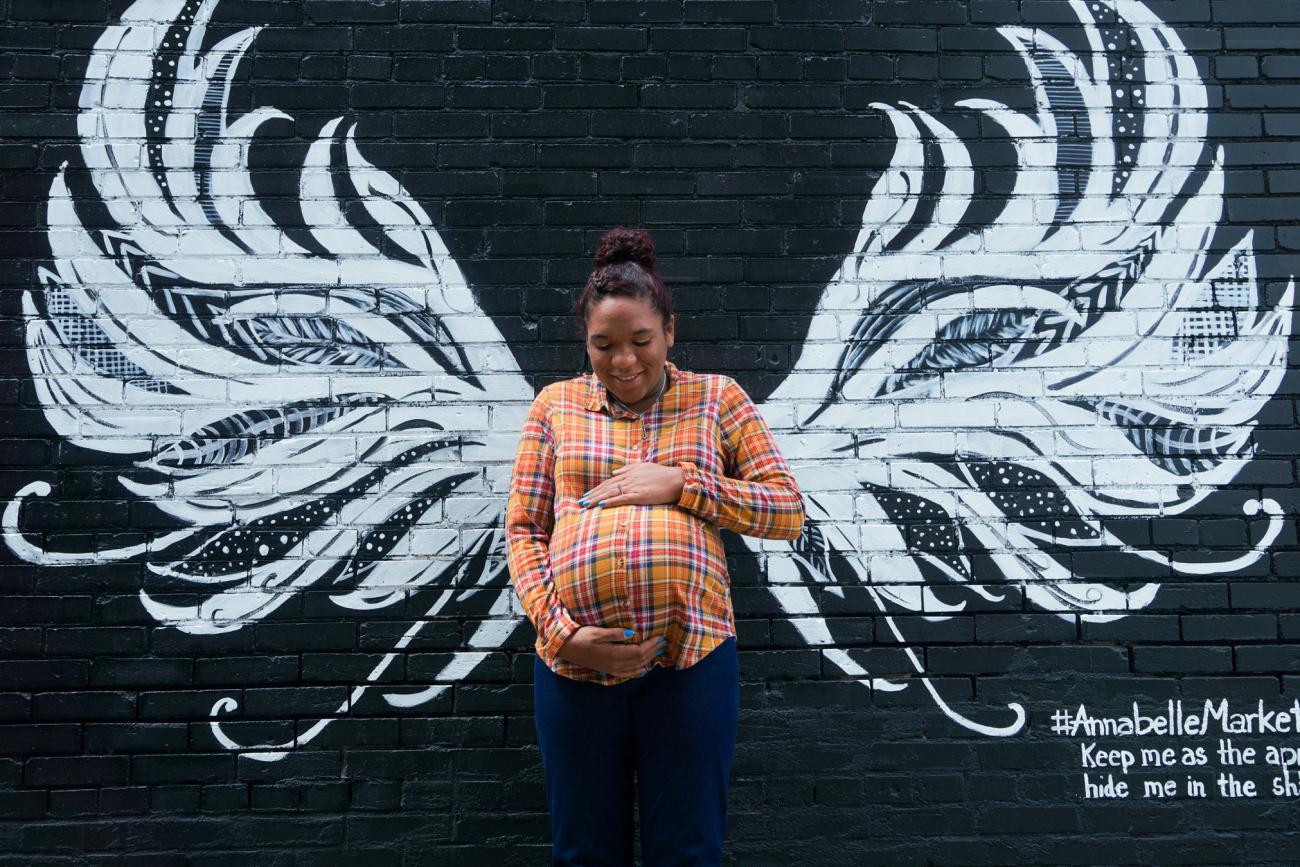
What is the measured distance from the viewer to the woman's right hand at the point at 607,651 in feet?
6.59

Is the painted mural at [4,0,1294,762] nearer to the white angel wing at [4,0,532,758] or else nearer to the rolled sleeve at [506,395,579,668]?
the white angel wing at [4,0,532,758]

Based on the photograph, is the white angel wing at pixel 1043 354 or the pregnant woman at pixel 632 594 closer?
the pregnant woman at pixel 632 594

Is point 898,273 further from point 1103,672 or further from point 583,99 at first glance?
point 1103,672

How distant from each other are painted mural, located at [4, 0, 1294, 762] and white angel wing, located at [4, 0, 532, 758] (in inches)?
0.4

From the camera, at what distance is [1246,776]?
3.06 meters

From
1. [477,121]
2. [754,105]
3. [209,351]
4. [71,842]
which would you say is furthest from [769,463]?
[71,842]

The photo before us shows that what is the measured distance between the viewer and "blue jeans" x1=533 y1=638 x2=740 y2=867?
208 centimetres

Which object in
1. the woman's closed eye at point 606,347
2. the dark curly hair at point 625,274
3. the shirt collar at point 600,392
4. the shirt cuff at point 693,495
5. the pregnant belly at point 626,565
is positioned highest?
the dark curly hair at point 625,274

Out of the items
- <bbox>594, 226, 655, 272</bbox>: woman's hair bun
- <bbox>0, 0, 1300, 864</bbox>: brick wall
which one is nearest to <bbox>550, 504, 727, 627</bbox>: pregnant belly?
<bbox>594, 226, 655, 272</bbox>: woman's hair bun

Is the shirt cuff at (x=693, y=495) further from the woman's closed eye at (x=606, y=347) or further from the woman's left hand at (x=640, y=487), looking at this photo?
Result: the woman's closed eye at (x=606, y=347)

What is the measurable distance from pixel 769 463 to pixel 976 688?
1.36m

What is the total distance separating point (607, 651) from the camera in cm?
201

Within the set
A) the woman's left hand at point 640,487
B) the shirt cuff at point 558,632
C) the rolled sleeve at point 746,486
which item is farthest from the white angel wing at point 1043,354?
the shirt cuff at point 558,632

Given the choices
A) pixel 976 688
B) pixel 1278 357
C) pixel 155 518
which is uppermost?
pixel 1278 357
